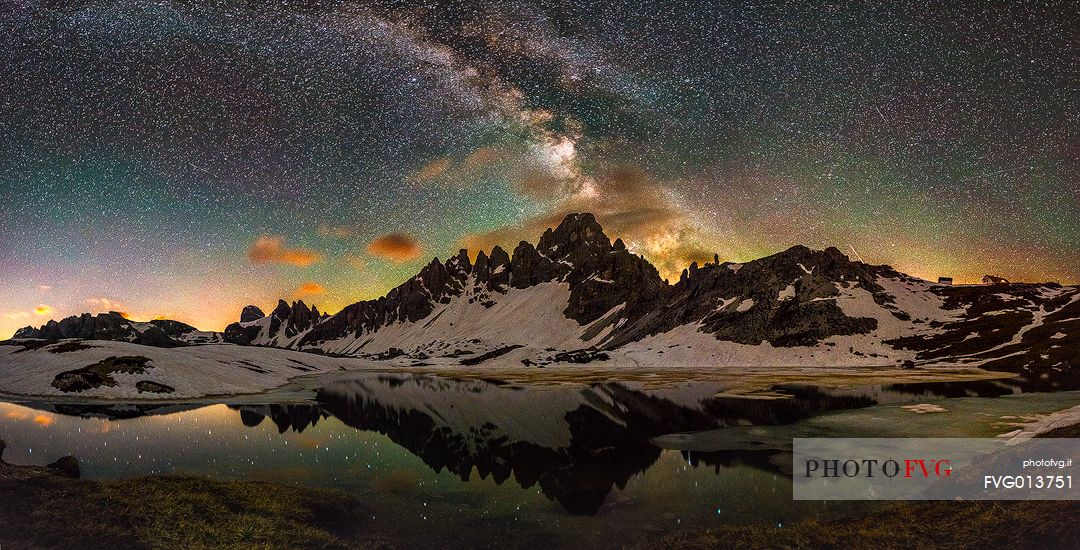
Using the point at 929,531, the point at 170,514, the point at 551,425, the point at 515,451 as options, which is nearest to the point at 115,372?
the point at 551,425

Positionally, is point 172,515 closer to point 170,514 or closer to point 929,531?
point 170,514

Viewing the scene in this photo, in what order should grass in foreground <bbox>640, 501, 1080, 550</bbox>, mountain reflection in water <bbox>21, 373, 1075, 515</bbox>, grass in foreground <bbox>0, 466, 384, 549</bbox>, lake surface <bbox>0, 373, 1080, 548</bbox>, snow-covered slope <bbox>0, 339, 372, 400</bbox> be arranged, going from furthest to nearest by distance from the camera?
snow-covered slope <bbox>0, 339, 372, 400</bbox>, mountain reflection in water <bbox>21, 373, 1075, 515</bbox>, lake surface <bbox>0, 373, 1080, 548</bbox>, grass in foreground <bbox>0, 466, 384, 549</bbox>, grass in foreground <bbox>640, 501, 1080, 550</bbox>

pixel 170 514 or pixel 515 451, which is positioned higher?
pixel 170 514

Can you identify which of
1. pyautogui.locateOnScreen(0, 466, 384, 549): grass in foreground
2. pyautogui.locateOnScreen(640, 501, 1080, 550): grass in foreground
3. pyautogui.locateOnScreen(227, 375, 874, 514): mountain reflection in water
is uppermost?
pyautogui.locateOnScreen(640, 501, 1080, 550): grass in foreground

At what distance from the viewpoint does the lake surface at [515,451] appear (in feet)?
59.7

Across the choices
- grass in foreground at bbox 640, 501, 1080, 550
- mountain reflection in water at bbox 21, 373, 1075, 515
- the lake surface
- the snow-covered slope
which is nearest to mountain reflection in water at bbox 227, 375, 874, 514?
mountain reflection in water at bbox 21, 373, 1075, 515

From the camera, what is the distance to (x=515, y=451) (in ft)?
101

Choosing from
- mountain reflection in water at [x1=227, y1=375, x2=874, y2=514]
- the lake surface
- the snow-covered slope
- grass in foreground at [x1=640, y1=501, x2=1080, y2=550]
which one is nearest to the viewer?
grass in foreground at [x1=640, y1=501, x2=1080, y2=550]

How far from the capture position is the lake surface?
18.2 m

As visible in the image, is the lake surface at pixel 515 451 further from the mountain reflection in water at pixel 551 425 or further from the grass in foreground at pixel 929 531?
the grass in foreground at pixel 929 531

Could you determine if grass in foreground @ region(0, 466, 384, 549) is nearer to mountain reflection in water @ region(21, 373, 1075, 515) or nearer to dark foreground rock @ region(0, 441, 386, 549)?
dark foreground rock @ region(0, 441, 386, 549)

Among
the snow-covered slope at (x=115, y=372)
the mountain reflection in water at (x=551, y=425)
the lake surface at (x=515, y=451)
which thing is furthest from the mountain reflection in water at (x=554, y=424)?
the snow-covered slope at (x=115, y=372)

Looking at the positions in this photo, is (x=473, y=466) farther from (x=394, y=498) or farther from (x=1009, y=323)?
(x=1009, y=323)

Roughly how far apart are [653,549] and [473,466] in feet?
46.4
